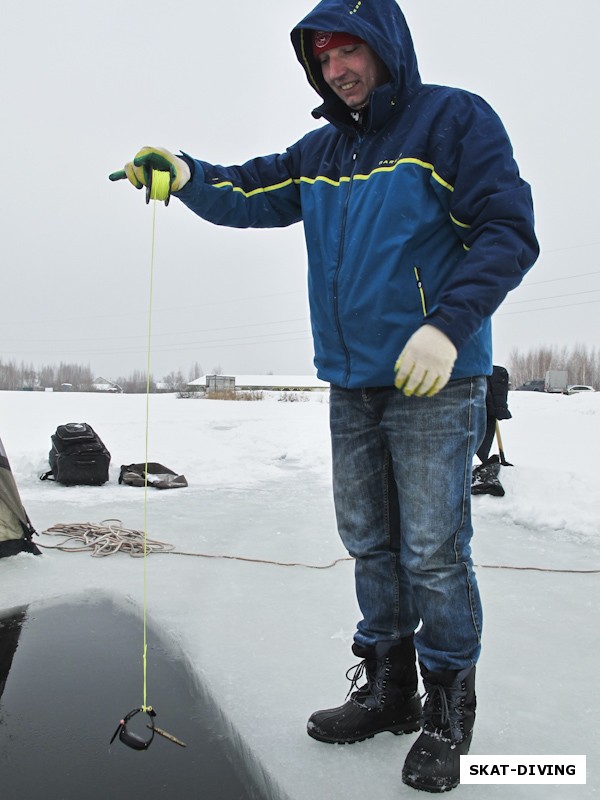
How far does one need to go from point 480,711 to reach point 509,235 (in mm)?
1320

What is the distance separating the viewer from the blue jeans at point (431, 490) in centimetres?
151

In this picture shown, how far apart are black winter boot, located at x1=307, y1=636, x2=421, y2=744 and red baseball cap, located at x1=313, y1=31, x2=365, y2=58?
5.10 feet

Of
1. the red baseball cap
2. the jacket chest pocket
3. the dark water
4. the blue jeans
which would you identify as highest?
the red baseball cap

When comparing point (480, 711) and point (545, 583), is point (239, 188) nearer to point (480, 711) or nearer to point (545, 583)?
point (480, 711)

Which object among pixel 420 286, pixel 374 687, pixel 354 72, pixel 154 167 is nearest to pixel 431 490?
pixel 420 286

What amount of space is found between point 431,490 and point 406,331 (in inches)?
15.1

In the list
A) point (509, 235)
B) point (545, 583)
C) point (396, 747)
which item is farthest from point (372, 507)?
point (545, 583)

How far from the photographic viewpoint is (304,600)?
8.98ft

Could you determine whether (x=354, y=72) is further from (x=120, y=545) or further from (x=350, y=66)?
(x=120, y=545)

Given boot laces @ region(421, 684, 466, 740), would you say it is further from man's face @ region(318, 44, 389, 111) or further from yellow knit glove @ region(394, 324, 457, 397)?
man's face @ region(318, 44, 389, 111)

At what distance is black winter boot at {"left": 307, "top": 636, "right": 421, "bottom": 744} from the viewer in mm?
1661

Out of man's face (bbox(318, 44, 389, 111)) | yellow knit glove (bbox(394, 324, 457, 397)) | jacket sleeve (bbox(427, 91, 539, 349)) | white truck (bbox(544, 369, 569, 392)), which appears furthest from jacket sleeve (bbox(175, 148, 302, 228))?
white truck (bbox(544, 369, 569, 392))

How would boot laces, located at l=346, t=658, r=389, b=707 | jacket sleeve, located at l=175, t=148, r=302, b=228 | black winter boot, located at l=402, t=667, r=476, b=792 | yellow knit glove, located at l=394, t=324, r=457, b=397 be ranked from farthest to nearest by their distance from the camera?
jacket sleeve, located at l=175, t=148, r=302, b=228, boot laces, located at l=346, t=658, r=389, b=707, black winter boot, located at l=402, t=667, r=476, b=792, yellow knit glove, located at l=394, t=324, r=457, b=397

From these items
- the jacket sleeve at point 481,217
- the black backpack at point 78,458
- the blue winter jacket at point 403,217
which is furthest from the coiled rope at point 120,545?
the jacket sleeve at point 481,217
